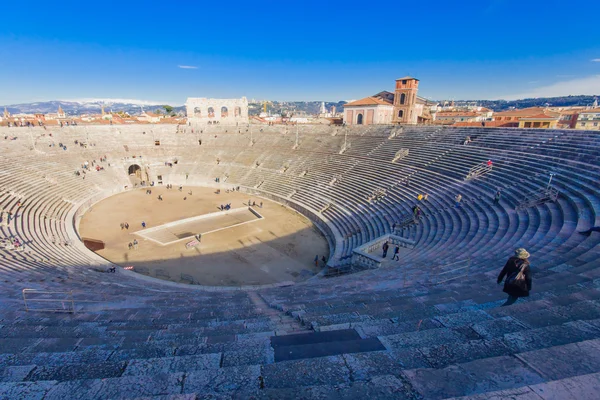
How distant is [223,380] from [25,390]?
82.1 inches

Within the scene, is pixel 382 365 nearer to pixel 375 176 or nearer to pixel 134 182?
pixel 375 176

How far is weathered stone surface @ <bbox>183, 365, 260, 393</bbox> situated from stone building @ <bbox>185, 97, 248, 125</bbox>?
6070 centimetres

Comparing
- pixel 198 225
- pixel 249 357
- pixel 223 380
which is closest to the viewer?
pixel 223 380

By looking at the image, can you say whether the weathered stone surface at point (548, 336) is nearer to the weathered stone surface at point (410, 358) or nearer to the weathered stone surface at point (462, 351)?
the weathered stone surface at point (462, 351)

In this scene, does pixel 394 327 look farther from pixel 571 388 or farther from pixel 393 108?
pixel 393 108

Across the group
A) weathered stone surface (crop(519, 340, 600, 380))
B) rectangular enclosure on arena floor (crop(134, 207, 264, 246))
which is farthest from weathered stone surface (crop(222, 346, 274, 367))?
rectangular enclosure on arena floor (crop(134, 207, 264, 246))

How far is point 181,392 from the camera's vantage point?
3324mm

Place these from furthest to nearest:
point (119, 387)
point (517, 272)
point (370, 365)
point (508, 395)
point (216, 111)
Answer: point (216, 111), point (517, 272), point (370, 365), point (119, 387), point (508, 395)

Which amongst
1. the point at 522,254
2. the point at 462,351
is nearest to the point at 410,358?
the point at 462,351

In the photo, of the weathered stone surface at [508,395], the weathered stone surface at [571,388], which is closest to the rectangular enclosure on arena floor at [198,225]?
the weathered stone surface at [508,395]

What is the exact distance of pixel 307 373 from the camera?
3545mm

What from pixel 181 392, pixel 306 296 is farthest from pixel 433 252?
pixel 181 392

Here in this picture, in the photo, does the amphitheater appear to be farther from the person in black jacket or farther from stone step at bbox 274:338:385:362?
the person in black jacket

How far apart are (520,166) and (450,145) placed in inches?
388
